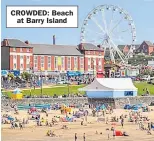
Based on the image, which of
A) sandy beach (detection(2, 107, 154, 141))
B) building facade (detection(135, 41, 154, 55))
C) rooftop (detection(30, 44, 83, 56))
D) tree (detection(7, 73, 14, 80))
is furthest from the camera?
building facade (detection(135, 41, 154, 55))

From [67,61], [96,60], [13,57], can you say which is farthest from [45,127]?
[96,60]

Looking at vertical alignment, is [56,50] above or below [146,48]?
below

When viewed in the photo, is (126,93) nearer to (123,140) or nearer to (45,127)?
(45,127)

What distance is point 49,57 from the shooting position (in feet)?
271

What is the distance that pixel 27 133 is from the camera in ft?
108

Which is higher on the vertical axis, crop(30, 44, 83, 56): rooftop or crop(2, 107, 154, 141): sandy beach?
crop(30, 44, 83, 56): rooftop

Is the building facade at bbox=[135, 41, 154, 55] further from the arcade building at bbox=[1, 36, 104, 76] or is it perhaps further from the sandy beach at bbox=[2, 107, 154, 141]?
the sandy beach at bbox=[2, 107, 154, 141]

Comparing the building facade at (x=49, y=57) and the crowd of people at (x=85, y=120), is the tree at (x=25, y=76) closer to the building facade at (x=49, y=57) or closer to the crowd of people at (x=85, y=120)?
the building facade at (x=49, y=57)

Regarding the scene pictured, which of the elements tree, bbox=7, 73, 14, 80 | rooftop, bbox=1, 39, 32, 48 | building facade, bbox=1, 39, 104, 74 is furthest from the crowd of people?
rooftop, bbox=1, 39, 32, 48

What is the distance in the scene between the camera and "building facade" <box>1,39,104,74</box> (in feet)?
260

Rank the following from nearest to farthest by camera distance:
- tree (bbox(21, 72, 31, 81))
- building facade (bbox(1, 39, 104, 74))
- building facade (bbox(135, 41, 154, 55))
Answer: tree (bbox(21, 72, 31, 81)) < building facade (bbox(1, 39, 104, 74)) < building facade (bbox(135, 41, 154, 55))

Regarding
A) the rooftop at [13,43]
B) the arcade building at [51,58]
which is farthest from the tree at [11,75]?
the rooftop at [13,43]

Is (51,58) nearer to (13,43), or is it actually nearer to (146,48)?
(13,43)

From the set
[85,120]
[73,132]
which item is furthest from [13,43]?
[73,132]
